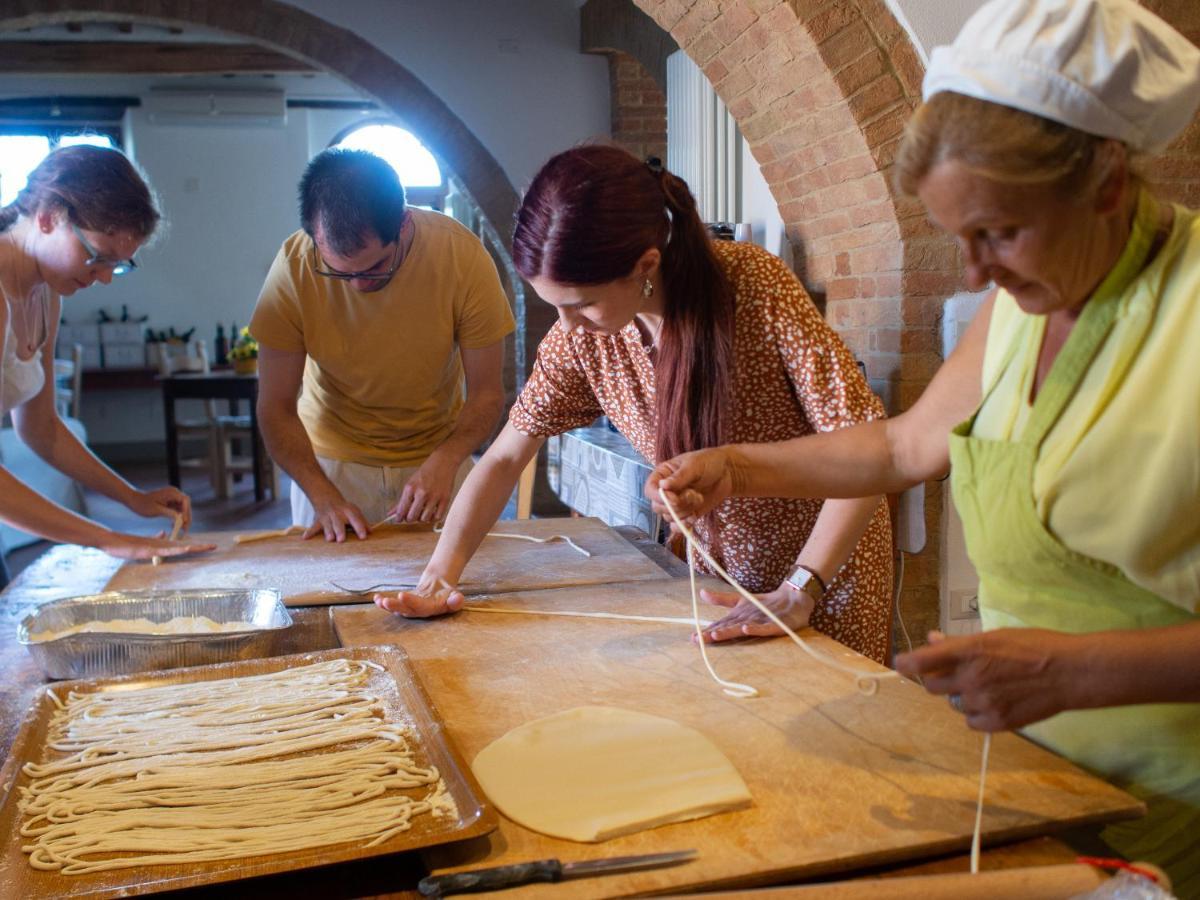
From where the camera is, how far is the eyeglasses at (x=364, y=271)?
8.04ft

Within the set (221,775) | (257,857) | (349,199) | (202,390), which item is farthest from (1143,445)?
(202,390)

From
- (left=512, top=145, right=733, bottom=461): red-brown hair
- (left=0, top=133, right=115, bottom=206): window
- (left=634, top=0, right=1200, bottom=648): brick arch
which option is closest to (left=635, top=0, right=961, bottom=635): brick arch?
(left=634, top=0, right=1200, bottom=648): brick arch

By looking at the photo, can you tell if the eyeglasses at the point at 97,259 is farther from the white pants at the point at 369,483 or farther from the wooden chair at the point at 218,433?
the wooden chair at the point at 218,433

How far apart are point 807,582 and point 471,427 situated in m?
1.25

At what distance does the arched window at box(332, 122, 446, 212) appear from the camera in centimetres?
1107

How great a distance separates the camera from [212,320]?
10867 mm

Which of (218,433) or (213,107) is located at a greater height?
(213,107)

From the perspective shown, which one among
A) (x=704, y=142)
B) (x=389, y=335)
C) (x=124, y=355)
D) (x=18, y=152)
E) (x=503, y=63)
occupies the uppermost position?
(x=18, y=152)

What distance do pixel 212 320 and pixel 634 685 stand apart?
1023 cm

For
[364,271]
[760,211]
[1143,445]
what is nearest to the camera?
[1143,445]

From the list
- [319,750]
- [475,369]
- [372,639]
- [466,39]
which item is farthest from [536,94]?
[319,750]

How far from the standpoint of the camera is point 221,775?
123 centimetres

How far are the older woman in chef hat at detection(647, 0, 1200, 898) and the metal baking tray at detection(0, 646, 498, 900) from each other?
47 centimetres

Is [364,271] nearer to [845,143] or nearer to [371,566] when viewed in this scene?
[371,566]
